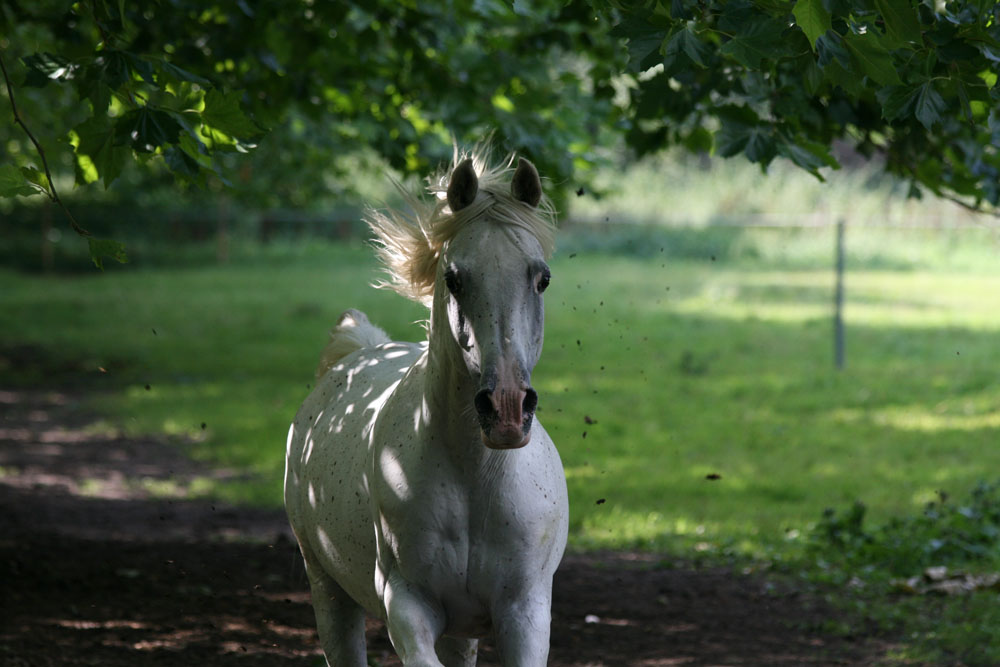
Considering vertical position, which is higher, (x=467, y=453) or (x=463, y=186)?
(x=463, y=186)

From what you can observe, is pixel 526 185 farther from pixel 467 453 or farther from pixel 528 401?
pixel 467 453

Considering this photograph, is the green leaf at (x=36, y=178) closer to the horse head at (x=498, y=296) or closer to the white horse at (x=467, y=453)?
the white horse at (x=467, y=453)

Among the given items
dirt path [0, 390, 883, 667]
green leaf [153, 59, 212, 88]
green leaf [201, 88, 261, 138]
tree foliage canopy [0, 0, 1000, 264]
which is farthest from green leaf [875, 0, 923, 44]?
dirt path [0, 390, 883, 667]

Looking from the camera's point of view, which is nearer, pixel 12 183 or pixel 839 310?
pixel 12 183

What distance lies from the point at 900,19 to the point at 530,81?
528 centimetres

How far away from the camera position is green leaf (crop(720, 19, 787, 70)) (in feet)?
10.9

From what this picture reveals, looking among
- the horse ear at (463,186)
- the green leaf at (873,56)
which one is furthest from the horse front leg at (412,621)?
the green leaf at (873,56)

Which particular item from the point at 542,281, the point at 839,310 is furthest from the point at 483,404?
the point at 839,310

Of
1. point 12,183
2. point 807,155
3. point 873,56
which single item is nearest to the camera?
point 873,56

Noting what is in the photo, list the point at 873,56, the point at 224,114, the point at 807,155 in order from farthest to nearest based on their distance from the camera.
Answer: the point at 807,155 < the point at 224,114 < the point at 873,56

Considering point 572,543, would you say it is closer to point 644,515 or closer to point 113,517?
point 644,515

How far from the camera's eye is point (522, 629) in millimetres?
3006

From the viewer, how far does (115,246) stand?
3.94 metres

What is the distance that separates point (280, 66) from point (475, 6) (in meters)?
1.46
